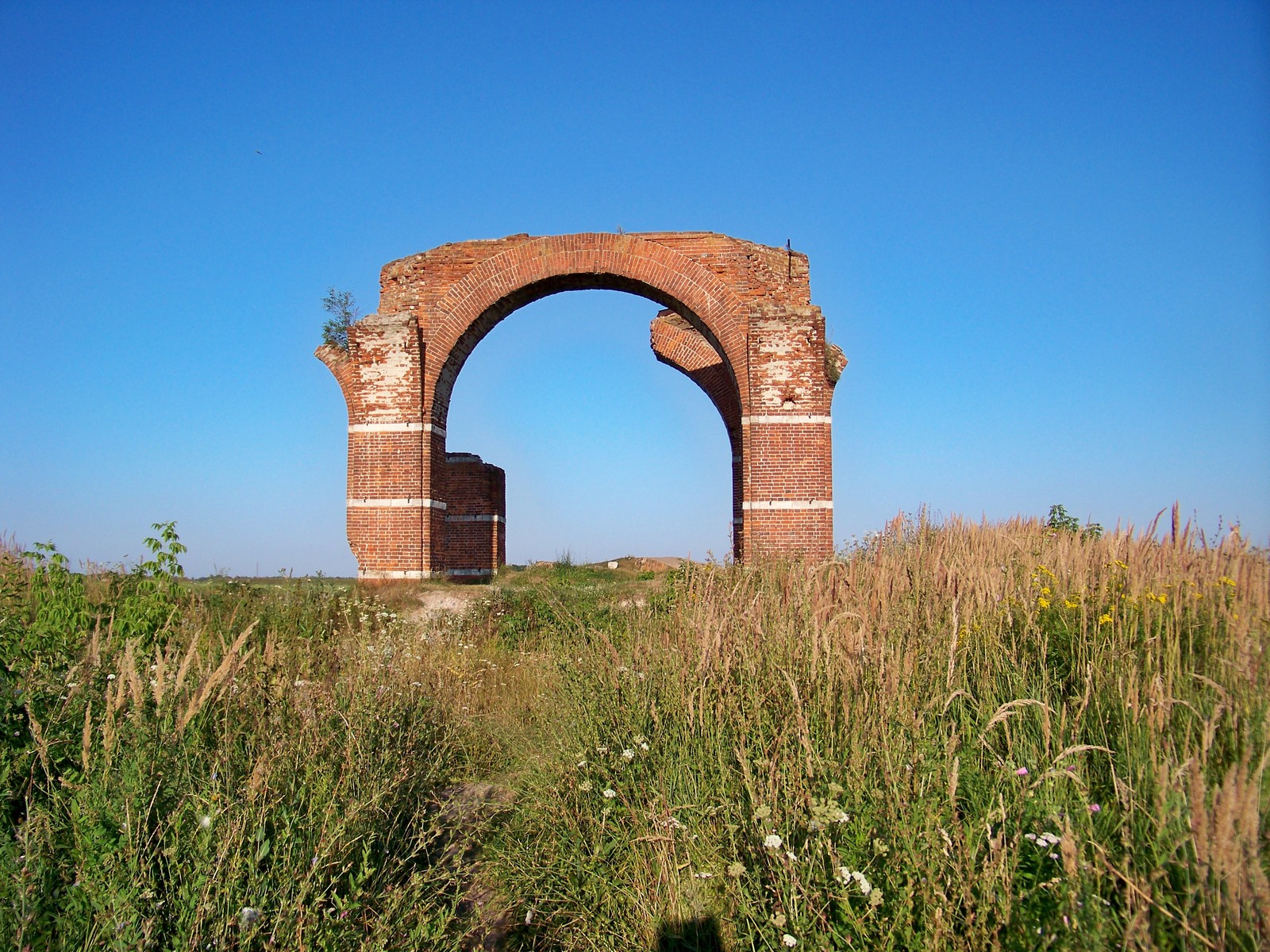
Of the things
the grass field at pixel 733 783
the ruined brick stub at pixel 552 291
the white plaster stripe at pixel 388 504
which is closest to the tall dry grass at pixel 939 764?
the grass field at pixel 733 783

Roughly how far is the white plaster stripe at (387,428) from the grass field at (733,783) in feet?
29.1

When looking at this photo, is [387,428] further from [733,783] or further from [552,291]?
[733,783]

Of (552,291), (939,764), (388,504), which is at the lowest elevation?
(939,764)

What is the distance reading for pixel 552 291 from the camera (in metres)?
14.7

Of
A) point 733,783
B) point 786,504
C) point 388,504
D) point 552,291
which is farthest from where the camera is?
point 552,291

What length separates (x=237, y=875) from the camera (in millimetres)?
2549

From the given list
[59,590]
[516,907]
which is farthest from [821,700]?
[59,590]

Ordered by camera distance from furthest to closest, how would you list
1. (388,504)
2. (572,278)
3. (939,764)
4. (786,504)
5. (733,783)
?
(572,278), (388,504), (786,504), (733,783), (939,764)

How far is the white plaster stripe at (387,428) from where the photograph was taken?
543 inches

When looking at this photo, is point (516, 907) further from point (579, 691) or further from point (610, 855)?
point (579, 691)

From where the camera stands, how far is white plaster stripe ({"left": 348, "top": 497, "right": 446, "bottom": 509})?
13695 millimetres

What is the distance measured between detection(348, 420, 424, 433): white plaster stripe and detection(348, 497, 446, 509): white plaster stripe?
1.16 meters

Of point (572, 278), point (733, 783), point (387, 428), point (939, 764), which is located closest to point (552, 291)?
point (572, 278)

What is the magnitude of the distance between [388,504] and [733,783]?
11556 mm
